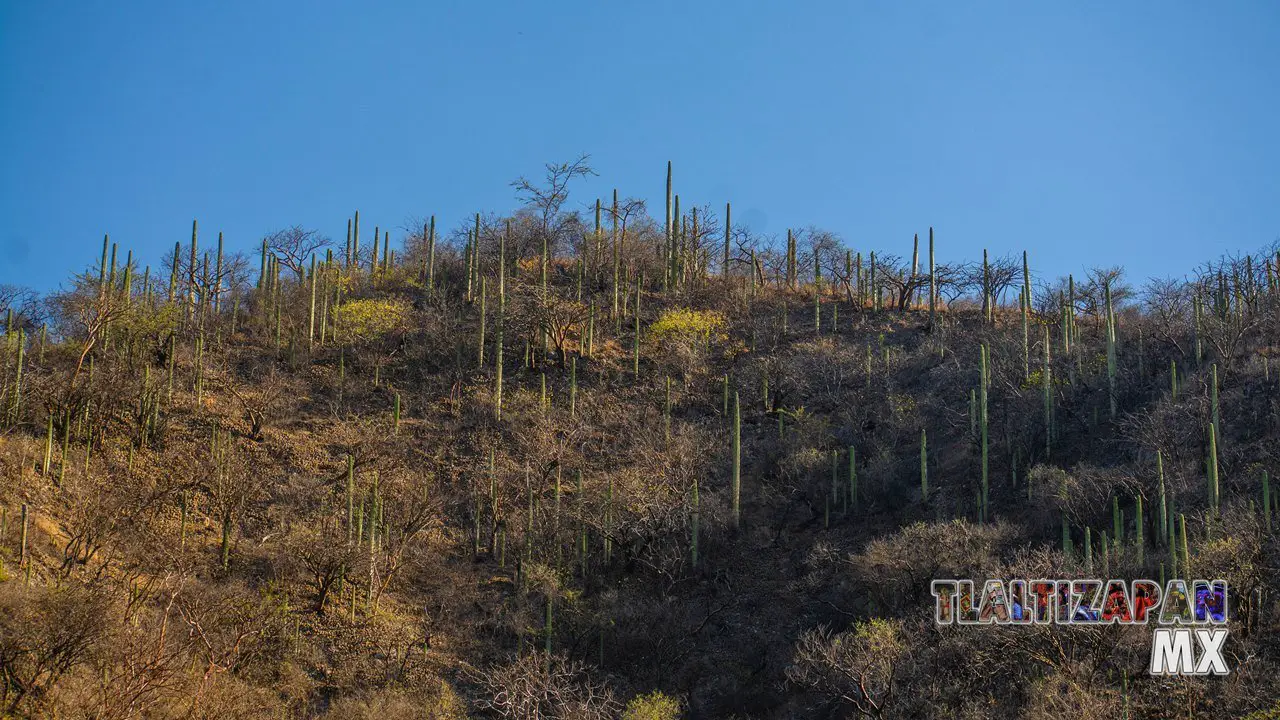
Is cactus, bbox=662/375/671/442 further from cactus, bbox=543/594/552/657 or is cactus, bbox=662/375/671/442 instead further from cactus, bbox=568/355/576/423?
cactus, bbox=543/594/552/657

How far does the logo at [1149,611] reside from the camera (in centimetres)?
1880

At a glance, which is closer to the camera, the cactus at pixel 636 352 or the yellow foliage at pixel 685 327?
the cactus at pixel 636 352

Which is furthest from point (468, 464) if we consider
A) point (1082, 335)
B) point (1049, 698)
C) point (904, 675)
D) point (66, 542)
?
point (1082, 335)

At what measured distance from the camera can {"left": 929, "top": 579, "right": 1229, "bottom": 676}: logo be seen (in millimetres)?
18797

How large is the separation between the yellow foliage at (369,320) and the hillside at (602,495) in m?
0.16

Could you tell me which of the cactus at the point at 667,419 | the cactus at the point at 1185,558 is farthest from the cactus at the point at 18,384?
the cactus at the point at 1185,558

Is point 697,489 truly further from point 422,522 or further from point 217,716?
point 217,716

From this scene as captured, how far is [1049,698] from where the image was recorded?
18312 millimetres

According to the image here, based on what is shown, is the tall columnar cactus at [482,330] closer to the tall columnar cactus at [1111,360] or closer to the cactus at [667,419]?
the cactus at [667,419]

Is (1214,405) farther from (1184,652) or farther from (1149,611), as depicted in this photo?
(1184,652)

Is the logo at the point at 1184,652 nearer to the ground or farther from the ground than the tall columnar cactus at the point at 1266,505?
nearer to the ground

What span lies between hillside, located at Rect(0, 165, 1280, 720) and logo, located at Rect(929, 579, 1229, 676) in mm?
331

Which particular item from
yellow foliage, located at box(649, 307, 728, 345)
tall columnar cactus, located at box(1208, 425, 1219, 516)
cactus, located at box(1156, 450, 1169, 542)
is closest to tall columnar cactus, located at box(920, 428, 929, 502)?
cactus, located at box(1156, 450, 1169, 542)

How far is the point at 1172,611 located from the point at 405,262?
3326 centimetres
